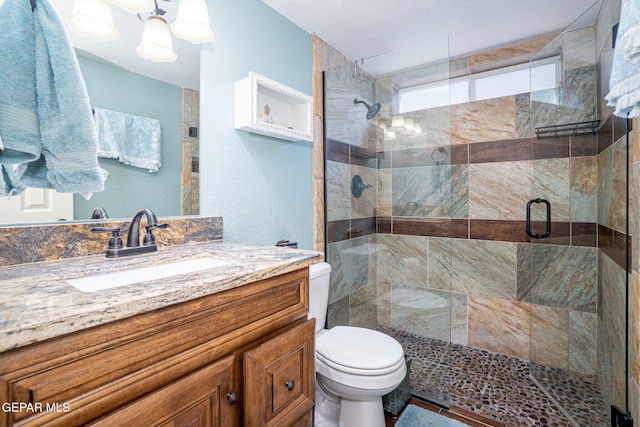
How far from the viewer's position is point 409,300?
8.25ft

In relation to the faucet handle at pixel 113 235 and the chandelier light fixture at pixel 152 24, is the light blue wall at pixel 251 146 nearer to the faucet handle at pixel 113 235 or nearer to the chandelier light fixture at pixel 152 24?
the chandelier light fixture at pixel 152 24

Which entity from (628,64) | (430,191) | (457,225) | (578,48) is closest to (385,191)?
(430,191)

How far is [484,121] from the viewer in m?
2.51

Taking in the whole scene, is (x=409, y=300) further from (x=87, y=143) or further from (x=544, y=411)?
(x=87, y=143)

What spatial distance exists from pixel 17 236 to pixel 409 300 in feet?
7.79

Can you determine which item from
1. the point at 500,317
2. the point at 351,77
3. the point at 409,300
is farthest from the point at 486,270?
the point at 351,77

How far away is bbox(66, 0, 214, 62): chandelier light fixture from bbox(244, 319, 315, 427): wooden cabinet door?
131 centimetres

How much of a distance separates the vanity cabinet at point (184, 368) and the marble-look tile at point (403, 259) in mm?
1653

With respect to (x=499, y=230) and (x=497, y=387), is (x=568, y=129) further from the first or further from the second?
(x=497, y=387)

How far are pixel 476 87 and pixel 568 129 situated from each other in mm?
867

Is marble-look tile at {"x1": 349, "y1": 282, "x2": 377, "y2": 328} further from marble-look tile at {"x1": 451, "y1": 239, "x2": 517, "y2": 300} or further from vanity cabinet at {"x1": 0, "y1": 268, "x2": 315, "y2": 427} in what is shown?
vanity cabinet at {"x1": 0, "y1": 268, "x2": 315, "y2": 427}

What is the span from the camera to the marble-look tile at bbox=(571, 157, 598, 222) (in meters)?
1.80

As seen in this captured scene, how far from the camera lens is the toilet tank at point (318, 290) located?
1703 millimetres

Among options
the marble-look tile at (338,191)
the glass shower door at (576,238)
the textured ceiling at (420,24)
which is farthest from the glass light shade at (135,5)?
the glass shower door at (576,238)
